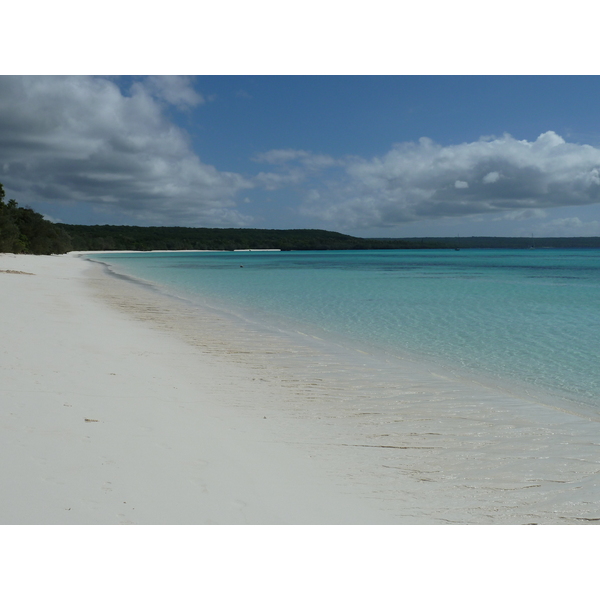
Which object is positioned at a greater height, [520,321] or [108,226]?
[108,226]

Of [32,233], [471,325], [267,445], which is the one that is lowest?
[267,445]

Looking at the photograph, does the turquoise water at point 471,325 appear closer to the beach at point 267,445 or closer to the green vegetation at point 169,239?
the beach at point 267,445

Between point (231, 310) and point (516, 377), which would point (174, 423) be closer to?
point (516, 377)

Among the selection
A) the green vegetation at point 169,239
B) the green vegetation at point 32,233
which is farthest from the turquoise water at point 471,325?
the green vegetation at point 169,239

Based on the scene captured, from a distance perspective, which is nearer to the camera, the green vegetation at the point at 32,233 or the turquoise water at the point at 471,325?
the turquoise water at the point at 471,325

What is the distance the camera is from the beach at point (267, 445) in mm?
3754

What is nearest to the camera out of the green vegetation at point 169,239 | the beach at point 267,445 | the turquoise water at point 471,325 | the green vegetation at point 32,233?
the beach at point 267,445

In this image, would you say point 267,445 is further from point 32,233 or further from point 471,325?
point 32,233

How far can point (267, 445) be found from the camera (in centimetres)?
501

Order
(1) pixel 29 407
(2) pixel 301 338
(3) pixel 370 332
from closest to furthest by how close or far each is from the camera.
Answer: (1) pixel 29 407, (2) pixel 301 338, (3) pixel 370 332

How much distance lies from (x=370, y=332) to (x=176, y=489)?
9.98m

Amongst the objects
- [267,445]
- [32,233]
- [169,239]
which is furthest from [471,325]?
[169,239]

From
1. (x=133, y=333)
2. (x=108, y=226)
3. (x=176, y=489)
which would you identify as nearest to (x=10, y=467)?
(x=176, y=489)

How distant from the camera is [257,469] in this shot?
438 cm
